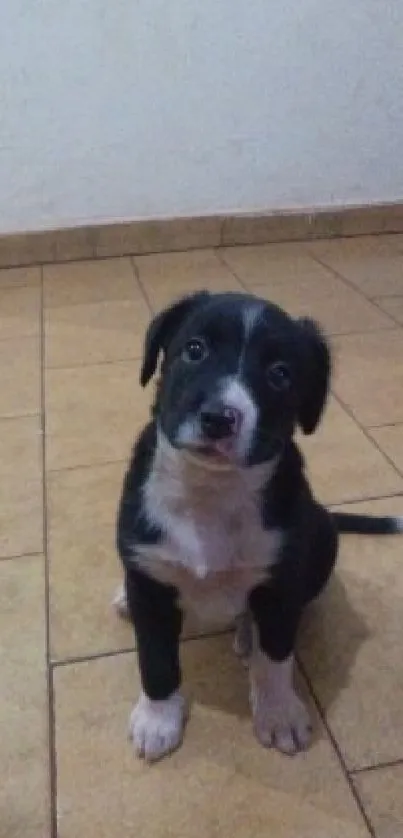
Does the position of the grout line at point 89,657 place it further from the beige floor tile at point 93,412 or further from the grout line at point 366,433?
the grout line at point 366,433

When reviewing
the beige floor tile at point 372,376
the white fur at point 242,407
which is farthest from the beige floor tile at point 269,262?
the white fur at point 242,407

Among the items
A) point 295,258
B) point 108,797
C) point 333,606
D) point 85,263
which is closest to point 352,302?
point 295,258

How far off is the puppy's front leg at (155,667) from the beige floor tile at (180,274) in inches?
67.5

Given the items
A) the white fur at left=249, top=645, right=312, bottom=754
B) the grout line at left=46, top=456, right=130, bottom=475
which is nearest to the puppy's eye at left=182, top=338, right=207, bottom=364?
the white fur at left=249, top=645, right=312, bottom=754

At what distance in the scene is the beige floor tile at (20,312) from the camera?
2580mm

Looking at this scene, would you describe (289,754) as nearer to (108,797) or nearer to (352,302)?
(108,797)

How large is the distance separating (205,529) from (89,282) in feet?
6.98

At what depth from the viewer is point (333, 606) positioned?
4.61 feet

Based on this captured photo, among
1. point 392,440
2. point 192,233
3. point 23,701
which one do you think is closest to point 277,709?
point 23,701

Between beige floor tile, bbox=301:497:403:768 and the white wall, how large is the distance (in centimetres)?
213

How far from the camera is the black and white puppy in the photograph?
939mm

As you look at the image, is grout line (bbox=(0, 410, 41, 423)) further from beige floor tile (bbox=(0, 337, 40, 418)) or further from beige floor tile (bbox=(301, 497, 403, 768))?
beige floor tile (bbox=(301, 497, 403, 768))

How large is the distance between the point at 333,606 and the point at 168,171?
7.49 feet

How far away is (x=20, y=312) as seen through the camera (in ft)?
9.00
